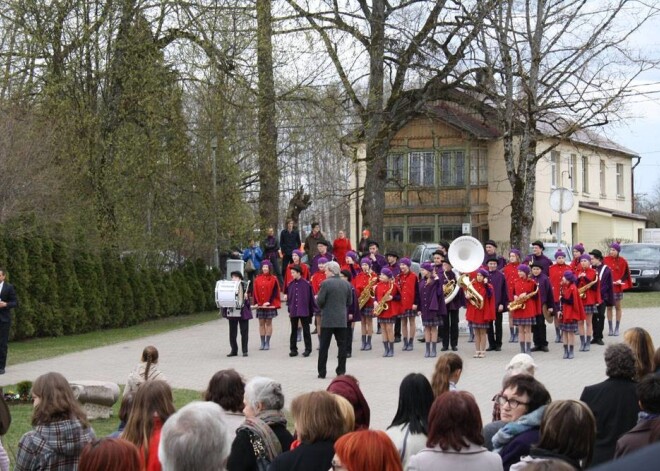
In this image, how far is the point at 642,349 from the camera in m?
8.81

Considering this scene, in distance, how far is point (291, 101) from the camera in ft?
99.3

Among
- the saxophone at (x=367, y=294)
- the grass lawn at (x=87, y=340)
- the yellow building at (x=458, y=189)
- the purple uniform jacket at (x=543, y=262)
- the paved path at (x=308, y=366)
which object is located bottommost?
the paved path at (x=308, y=366)

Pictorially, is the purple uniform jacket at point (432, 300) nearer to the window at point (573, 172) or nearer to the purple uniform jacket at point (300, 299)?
the purple uniform jacket at point (300, 299)

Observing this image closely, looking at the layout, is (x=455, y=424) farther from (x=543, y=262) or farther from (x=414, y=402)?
(x=543, y=262)

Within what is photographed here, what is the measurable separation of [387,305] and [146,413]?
15.0 m

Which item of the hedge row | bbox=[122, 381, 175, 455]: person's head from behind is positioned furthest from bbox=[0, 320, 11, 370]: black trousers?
bbox=[122, 381, 175, 455]: person's head from behind

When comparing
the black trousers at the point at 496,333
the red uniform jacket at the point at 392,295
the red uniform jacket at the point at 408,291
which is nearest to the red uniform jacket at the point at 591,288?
the black trousers at the point at 496,333

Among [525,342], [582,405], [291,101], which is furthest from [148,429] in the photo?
[291,101]

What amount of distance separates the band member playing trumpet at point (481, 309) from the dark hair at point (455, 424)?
571 inches

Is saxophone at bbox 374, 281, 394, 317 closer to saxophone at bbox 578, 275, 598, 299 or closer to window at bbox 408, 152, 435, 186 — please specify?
saxophone at bbox 578, 275, 598, 299

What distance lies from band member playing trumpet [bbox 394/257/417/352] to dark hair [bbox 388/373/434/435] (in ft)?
48.3

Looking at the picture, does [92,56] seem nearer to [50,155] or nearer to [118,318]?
[50,155]

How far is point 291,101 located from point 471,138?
18.0m

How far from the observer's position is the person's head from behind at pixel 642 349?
8.76m
